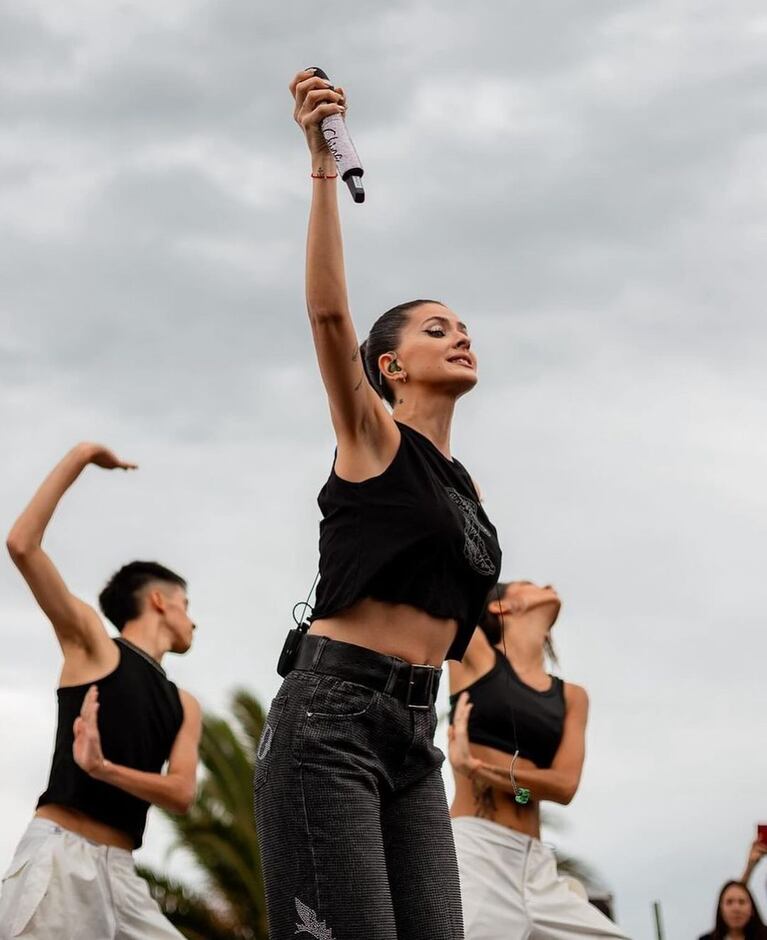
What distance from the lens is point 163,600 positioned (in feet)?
22.7

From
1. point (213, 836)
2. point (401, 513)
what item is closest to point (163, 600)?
point (401, 513)

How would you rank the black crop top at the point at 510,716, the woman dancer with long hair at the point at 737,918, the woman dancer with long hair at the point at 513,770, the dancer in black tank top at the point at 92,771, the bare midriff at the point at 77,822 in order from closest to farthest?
the dancer in black tank top at the point at 92,771 → the bare midriff at the point at 77,822 → the woman dancer with long hair at the point at 513,770 → the black crop top at the point at 510,716 → the woman dancer with long hair at the point at 737,918

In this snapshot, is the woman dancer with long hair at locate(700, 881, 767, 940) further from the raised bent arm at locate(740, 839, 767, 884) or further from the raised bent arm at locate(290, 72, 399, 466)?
the raised bent arm at locate(290, 72, 399, 466)

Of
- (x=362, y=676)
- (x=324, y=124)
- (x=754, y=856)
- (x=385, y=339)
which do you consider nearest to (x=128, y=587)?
(x=385, y=339)

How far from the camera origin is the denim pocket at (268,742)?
349cm

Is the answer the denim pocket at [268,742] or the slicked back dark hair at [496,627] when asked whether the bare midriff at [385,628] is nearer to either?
the denim pocket at [268,742]

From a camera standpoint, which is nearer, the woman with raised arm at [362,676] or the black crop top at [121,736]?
the woman with raised arm at [362,676]

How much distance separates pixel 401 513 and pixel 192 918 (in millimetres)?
17746

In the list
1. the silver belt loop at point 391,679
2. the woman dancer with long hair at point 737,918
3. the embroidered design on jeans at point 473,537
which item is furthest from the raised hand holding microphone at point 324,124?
the woman dancer with long hair at point 737,918

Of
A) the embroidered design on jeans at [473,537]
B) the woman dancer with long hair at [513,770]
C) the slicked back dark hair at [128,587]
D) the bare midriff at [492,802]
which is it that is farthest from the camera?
the slicked back dark hair at [128,587]

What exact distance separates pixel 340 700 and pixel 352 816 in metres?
0.26

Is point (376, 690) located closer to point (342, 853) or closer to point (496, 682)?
point (342, 853)

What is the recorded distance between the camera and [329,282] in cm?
337

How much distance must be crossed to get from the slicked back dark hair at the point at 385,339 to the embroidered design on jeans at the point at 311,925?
1.48 metres
